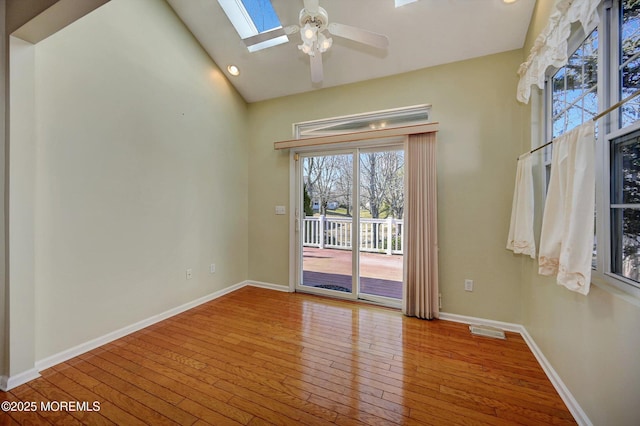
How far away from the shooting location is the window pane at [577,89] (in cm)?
165

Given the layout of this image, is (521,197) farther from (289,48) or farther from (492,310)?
(289,48)

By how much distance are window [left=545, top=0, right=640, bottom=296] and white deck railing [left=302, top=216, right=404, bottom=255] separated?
1.84m

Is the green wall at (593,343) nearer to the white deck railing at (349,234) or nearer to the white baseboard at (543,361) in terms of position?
the white baseboard at (543,361)

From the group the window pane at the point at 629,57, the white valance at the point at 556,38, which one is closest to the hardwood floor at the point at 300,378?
the window pane at the point at 629,57

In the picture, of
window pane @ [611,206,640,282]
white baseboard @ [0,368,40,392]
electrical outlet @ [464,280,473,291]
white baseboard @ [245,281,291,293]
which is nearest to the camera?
window pane @ [611,206,640,282]

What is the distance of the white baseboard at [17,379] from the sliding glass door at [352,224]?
103 inches

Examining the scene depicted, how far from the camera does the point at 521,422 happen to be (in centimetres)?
153

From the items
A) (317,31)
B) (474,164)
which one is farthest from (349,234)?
(317,31)

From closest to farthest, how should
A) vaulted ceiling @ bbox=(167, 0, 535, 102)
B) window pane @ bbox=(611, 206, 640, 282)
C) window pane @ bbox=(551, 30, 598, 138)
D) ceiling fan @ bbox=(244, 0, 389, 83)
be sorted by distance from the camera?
window pane @ bbox=(611, 206, 640, 282) → window pane @ bbox=(551, 30, 598, 138) → ceiling fan @ bbox=(244, 0, 389, 83) → vaulted ceiling @ bbox=(167, 0, 535, 102)

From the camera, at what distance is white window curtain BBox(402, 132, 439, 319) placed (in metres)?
2.88

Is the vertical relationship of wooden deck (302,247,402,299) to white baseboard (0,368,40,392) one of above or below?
above

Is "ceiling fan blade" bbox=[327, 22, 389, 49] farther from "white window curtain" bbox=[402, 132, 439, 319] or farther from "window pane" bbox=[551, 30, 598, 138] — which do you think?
"window pane" bbox=[551, 30, 598, 138]

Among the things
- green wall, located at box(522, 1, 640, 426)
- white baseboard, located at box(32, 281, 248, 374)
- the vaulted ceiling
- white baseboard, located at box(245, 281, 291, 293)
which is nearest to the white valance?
green wall, located at box(522, 1, 640, 426)

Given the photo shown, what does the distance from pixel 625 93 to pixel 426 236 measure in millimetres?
1818
